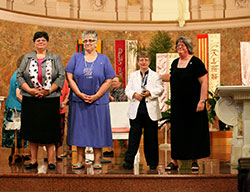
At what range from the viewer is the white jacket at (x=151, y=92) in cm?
512

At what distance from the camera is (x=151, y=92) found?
5160 millimetres

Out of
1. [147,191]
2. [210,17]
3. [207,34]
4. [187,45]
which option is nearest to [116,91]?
[187,45]

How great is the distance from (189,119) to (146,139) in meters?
0.59

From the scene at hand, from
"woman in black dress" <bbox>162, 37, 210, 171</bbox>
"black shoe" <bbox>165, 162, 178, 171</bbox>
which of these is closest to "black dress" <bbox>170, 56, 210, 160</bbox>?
"woman in black dress" <bbox>162, 37, 210, 171</bbox>

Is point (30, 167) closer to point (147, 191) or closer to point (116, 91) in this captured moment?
point (147, 191)

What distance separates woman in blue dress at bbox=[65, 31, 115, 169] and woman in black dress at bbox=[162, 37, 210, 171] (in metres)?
0.81

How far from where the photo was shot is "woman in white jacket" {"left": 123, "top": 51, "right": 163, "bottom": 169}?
505 centimetres

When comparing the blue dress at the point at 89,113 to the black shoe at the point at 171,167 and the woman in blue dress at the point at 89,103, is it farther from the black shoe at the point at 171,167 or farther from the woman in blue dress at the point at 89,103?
the black shoe at the point at 171,167

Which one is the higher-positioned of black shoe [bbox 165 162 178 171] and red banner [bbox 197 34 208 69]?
red banner [bbox 197 34 208 69]

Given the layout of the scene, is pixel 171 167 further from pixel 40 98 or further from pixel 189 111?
pixel 40 98

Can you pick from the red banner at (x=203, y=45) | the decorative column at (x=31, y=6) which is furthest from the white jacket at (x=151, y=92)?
the decorative column at (x=31, y=6)

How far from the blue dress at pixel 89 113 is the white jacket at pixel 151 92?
15.1 inches

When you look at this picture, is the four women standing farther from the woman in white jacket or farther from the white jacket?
the white jacket

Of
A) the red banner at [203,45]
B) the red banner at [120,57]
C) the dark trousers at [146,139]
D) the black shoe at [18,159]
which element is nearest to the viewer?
the dark trousers at [146,139]
